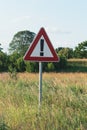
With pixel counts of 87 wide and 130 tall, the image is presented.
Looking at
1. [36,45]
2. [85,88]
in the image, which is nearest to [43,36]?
[36,45]

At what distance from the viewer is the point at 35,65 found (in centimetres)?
6831

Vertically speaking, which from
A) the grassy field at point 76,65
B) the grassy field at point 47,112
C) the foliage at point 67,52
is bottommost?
the grassy field at point 76,65

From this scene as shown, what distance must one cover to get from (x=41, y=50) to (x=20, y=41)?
10223 centimetres

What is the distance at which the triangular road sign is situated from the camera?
29.8 ft

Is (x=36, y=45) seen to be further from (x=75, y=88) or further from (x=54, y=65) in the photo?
(x=54, y=65)

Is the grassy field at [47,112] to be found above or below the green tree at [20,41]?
below

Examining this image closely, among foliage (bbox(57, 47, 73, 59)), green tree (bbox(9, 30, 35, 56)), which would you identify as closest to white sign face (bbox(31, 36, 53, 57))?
foliage (bbox(57, 47, 73, 59))

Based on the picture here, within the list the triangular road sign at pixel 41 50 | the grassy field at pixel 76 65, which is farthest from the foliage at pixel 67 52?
the triangular road sign at pixel 41 50

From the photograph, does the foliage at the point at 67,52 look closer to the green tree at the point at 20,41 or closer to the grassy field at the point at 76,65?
the green tree at the point at 20,41

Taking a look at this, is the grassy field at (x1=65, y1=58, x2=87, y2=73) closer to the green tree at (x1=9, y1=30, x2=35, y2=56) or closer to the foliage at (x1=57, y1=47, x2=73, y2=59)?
the foliage at (x1=57, y1=47, x2=73, y2=59)

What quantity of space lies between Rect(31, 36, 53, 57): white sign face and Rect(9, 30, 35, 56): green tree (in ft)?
318

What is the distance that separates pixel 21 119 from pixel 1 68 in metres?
65.5

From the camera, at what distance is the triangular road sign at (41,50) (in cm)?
909

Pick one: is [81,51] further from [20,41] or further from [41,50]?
[41,50]
